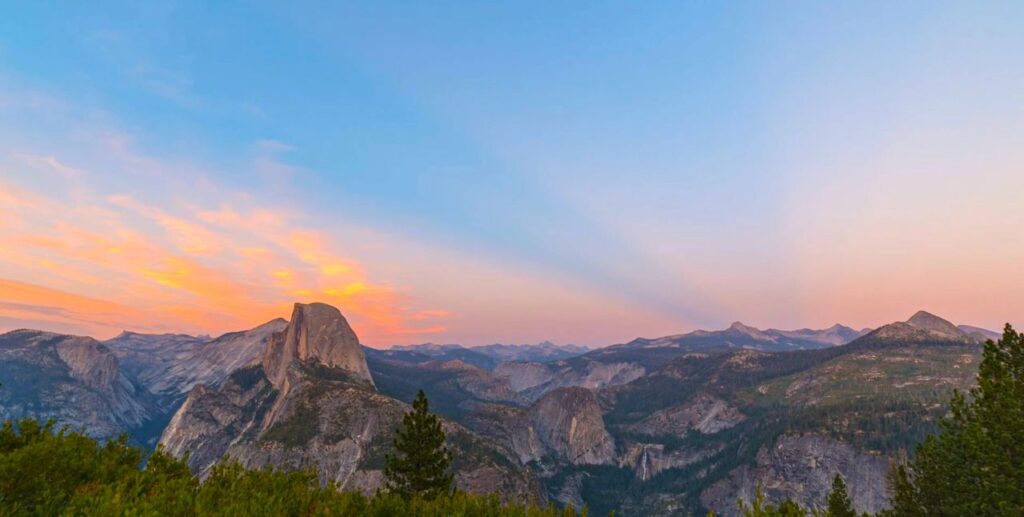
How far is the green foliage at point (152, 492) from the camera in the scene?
16.3 meters

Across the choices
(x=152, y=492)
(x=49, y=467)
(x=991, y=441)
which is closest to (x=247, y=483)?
(x=152, y=492)

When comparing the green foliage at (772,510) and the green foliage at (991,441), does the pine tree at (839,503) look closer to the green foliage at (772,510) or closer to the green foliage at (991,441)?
the green foliage at (991,441)

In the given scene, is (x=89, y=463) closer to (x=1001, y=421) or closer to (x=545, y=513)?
(x=545, y=513)

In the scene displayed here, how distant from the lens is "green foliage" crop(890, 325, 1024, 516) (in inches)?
1588

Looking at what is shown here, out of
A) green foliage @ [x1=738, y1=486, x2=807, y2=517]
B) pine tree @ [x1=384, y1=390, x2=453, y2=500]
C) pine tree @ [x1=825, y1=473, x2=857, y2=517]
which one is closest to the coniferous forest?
green foliage @ [x1=738, y1=486, x2=807, y2=517]

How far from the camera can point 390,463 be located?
176ft

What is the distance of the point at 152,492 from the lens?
60.3ft

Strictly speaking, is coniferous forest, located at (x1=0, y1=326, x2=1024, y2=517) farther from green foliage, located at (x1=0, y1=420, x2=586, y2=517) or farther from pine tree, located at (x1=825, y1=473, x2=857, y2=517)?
pine tree, located at (x1=825, y1=473, x2=857, y2=517)

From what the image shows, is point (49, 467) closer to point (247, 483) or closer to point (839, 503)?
point (247, 483)

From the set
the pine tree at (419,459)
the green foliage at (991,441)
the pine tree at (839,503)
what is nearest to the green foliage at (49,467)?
the pine tree at (419,459)

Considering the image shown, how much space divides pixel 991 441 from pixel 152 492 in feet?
206

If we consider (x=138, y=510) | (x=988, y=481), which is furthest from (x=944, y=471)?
(x=138, y=510)

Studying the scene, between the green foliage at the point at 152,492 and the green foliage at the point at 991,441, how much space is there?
45.9 m

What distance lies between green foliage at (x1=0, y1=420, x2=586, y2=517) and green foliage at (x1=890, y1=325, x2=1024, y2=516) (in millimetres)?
45939
